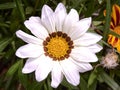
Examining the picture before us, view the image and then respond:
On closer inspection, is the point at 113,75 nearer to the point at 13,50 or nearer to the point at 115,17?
the point at 115,17

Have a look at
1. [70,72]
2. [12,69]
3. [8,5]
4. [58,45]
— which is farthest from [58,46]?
[8,5]

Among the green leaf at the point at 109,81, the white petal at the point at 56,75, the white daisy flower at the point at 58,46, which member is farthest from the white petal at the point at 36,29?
the green leaf at the point at 109,81

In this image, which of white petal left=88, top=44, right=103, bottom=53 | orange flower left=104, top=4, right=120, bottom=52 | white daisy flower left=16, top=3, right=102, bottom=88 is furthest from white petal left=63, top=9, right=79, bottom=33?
orange flower left=104, top=4, right=120, bottom=52

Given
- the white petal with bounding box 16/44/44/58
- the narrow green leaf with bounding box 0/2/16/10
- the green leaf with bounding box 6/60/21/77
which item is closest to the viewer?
the white petal with bounding box 16/44/44/58

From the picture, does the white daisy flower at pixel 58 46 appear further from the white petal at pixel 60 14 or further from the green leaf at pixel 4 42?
the green leaf at pixel 4 42

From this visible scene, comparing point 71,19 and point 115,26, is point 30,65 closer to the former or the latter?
point 71,19

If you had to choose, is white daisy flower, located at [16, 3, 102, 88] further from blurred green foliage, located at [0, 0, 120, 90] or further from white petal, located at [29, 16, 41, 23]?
blurred green foliage, located at [0, 0, 120, 90]
